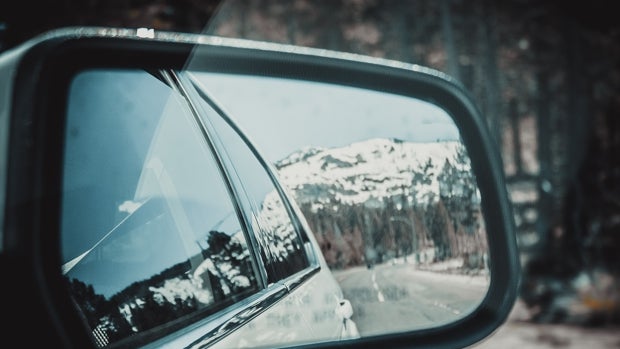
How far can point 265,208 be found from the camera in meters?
1.87

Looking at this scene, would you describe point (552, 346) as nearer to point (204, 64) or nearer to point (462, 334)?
point (462, 334)

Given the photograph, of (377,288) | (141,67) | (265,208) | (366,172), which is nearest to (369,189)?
(366,172)

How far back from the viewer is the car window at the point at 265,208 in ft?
6.00

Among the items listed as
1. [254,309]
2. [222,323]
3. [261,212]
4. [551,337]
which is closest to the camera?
[222,323]

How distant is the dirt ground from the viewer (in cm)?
850

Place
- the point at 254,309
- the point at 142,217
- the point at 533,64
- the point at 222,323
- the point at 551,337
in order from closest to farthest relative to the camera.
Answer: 1. the point at 142,217
2. the point at 222,323
3. the point at 254,309
4. the point at 551,337
5. the point at 533,64

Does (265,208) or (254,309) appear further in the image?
(265,208)

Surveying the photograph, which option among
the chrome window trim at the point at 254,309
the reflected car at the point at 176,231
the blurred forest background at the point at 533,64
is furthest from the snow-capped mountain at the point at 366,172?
the blurred forest background at the point at 533,64

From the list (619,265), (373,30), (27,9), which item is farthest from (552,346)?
(373,30)

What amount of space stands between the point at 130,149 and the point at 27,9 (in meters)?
3.87

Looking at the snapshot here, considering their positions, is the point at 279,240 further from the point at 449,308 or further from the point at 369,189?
the point at 449,308

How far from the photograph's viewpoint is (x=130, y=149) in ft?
4.91

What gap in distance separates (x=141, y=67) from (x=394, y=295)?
2.58 ft

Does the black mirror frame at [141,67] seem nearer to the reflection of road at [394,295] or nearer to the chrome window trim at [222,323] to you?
the reflection of road at [394,295]
